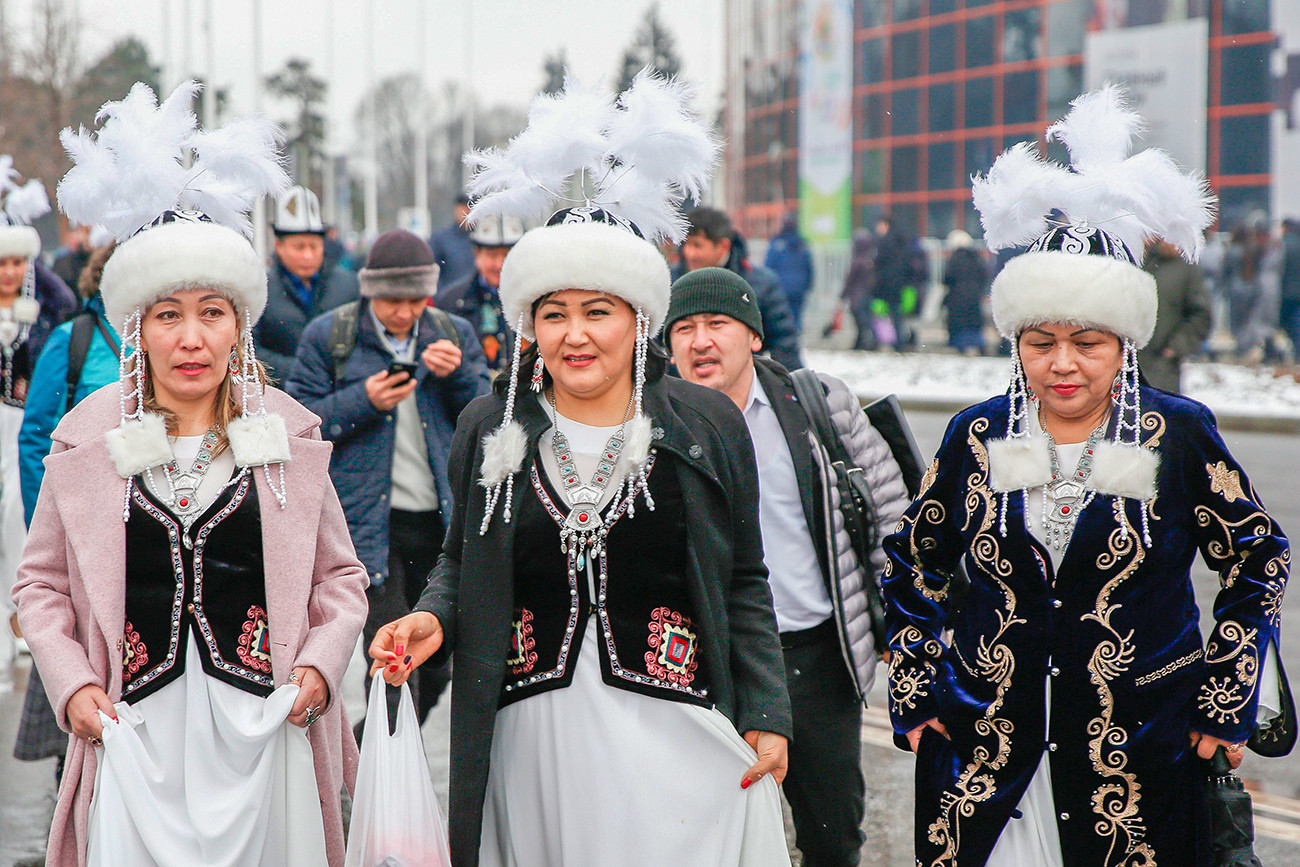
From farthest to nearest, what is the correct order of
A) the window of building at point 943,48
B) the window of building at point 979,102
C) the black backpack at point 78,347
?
the window of building at point 943,48, the window of building at point 979,102, the black backpack at point 78,347

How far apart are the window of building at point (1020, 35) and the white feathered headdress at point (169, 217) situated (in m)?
35.0

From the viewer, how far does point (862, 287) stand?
77.6ft

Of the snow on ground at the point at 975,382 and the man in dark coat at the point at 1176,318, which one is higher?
the man in dark coat at the point at 1176,318

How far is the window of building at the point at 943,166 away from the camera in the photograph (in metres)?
38.2

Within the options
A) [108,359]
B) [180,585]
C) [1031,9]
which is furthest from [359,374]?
[1031,9]

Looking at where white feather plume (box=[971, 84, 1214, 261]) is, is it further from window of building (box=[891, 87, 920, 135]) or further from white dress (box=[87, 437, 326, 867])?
window of building (box=[891, 87, 920, 135])

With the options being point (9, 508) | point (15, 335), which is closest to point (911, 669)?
point (9, 508)

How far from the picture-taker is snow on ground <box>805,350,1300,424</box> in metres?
16.5

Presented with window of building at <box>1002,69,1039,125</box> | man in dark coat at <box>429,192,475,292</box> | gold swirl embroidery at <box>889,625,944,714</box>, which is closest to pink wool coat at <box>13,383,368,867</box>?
gold swirl embroidery at <box>889,625,944,714</box>

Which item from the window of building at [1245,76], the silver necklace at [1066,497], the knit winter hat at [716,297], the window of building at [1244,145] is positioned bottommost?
the silver necklace at [1066,497]

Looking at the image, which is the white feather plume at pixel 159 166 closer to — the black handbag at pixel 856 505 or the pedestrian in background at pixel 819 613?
the pedestrian in background at pixel 819 613

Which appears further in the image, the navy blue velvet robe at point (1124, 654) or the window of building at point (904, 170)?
the window of building at point (904, 170)

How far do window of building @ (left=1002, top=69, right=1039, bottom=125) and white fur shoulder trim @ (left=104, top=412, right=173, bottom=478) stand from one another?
3543 centimetres

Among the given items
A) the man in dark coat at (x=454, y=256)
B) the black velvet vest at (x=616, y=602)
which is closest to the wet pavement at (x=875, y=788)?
the black velvet vest at (x=616, y=602)
